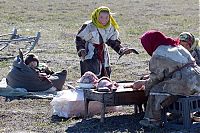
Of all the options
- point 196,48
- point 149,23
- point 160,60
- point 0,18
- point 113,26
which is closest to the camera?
point 160,60

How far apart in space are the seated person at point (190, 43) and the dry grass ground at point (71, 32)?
A: 1228 mm

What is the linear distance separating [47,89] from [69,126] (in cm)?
234

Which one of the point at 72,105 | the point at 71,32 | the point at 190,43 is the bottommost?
the point at 72,105

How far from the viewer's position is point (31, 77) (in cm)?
1062

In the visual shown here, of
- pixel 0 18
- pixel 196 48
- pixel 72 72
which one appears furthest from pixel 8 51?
pixel 0 18

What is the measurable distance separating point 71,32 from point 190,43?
12336 mm

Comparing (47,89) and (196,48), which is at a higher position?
(196,48)

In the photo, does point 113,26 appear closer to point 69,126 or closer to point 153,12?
point 69,126

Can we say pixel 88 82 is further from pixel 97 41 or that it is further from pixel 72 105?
pixel 97 41

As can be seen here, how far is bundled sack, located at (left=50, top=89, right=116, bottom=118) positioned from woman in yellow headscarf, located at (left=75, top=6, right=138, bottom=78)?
100cm

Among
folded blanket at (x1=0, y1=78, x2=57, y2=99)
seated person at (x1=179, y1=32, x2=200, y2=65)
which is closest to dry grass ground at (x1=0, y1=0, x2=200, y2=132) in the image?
folded blanket at (x1=0, y1=78, x2=57, y2=99)

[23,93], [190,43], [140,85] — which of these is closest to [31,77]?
[23,93]

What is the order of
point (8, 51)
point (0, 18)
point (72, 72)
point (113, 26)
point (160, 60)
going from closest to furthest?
point (160, 60) → point (113, 26) → point (72, 72) → point (8, 51) → point (0, 18)

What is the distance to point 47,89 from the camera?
35.5 ft
